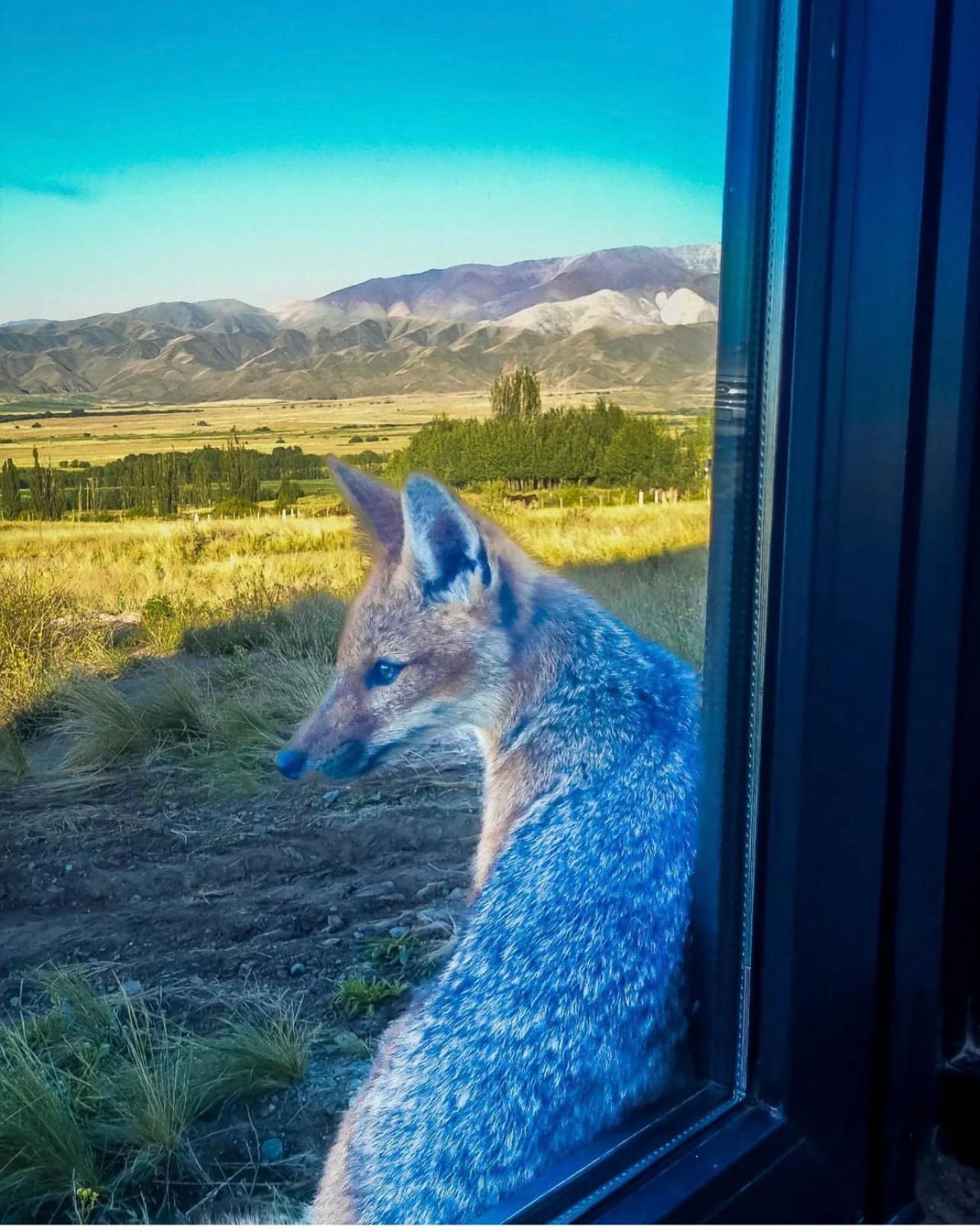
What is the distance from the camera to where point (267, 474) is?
1.33m

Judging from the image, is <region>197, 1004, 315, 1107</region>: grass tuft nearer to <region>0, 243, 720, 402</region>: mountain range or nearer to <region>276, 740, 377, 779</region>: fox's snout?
<region>276, 740, 377, 779</region>: fox's snout

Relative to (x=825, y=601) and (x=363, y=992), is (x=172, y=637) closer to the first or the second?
(x=363, y=992)

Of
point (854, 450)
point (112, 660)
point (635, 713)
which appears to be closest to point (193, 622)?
point (112, 660)

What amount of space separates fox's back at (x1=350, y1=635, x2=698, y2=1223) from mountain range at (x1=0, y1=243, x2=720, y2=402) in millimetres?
525

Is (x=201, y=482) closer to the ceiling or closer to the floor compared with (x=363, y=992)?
closer to the ceiling

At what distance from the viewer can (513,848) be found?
1.84m

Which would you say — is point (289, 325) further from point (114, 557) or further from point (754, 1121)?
point (754, 1121)

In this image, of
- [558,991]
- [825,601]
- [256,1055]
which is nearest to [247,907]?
[256,1055]

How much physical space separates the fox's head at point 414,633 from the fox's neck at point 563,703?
5cm

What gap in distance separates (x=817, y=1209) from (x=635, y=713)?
963 millimetres

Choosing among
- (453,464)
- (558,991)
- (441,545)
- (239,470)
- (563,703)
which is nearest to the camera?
(239,470)

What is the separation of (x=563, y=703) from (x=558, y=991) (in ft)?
1.59

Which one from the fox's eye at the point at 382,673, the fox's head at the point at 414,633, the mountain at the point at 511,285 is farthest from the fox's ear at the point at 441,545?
the mountain at the point at 511,285

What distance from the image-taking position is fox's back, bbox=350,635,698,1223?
1668 mm
